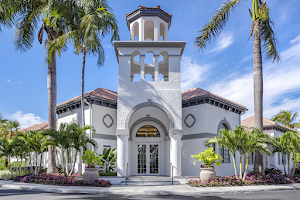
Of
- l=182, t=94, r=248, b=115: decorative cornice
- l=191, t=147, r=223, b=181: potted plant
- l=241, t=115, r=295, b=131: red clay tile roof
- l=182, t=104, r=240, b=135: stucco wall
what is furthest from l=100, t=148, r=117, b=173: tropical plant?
l=241, t=115, r=295, b=131: red clay tile roof

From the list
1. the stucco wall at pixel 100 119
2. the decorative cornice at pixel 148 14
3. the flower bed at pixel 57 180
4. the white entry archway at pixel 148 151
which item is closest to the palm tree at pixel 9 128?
the flower bed at pixel 57 180

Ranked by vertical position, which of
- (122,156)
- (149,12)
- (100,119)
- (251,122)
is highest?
(149,12)

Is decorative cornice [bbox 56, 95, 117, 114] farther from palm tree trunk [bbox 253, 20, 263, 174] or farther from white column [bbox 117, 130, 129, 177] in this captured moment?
palm tree trunk [bbox 253, 20, 263, 174]

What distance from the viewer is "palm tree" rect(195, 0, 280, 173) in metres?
18.0

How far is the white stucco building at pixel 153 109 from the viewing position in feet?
59.5

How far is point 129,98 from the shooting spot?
18000mm

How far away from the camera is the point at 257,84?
18109 millimetres

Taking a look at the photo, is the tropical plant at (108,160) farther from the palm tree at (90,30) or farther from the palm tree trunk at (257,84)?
the palm tree trunk at (257,84)

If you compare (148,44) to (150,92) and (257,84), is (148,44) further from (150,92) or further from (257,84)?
(257,84)

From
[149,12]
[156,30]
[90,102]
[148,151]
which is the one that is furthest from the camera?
[148,151]

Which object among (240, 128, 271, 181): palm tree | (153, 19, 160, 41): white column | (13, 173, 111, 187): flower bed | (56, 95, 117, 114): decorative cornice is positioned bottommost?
(13, 173, 111, 187): flower bed

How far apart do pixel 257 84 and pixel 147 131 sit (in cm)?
867

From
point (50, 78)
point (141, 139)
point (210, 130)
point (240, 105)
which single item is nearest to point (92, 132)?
point (141, 139)

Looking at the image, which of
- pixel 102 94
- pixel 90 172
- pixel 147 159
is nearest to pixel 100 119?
pixel 102 94
